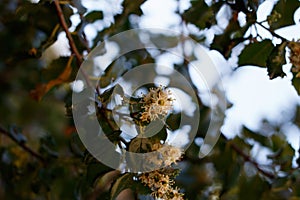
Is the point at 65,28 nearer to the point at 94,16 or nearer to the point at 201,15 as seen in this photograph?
the point at 94,16

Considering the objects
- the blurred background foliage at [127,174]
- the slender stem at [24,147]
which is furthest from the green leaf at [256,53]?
the slender stem at [24,147]

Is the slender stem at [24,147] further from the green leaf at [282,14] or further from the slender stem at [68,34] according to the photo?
the green leaf at [282,14]

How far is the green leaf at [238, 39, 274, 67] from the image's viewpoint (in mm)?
977

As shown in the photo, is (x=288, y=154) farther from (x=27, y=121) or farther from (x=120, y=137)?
(x=27, y=121)

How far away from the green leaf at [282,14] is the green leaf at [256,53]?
1.3 inches

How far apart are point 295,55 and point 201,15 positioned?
0.73 ft

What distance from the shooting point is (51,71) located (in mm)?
1218

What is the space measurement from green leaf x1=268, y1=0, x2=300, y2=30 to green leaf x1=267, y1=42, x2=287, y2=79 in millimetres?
57

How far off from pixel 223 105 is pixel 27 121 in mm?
1708

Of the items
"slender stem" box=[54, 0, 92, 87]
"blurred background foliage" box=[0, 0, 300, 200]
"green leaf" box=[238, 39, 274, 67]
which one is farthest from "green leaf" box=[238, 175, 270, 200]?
"slender stem" box=[54, 0, 92, 87]

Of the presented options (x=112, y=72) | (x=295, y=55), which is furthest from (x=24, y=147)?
(x=295, y=55)

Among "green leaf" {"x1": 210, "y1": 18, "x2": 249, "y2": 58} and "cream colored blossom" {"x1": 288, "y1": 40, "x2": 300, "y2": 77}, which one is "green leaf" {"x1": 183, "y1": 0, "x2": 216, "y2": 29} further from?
"cream colored blossom" {"x1": 288, "y1": 40, "x2": 300, "y2": 77}

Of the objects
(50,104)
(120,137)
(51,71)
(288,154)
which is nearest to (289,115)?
(288,154)

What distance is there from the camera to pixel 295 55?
0.92m
